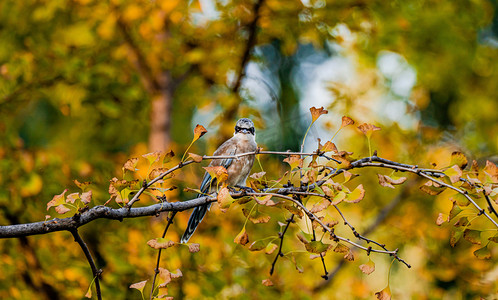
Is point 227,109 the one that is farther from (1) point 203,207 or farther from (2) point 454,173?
(2) point 454,173

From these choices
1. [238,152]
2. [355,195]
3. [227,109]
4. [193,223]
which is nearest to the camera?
[355,195]

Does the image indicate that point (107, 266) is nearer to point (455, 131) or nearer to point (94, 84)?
point (94, 84)

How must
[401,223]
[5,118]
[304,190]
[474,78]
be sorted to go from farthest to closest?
1. [474,78]
2. [401,223]
3. [5,118]
4. [304,190]

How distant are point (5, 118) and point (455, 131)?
5037mm

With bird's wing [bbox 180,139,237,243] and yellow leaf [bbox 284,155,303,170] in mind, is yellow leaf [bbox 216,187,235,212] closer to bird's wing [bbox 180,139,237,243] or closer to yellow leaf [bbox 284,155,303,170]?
yellow leaf [bbox 284,155,303,170]

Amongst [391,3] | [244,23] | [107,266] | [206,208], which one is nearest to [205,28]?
[244,23]

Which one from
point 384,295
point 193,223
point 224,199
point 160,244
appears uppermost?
point 224,199

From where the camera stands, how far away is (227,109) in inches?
184

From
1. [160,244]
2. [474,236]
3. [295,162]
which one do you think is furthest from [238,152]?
[474,236]

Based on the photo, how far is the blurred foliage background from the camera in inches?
148

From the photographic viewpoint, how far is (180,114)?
725cm

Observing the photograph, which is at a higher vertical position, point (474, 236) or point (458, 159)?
point (458, 159)

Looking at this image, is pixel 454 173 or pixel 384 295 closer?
pixel 454 173

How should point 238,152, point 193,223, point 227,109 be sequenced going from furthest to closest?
point 227,109, point 238,152, point 193,223
